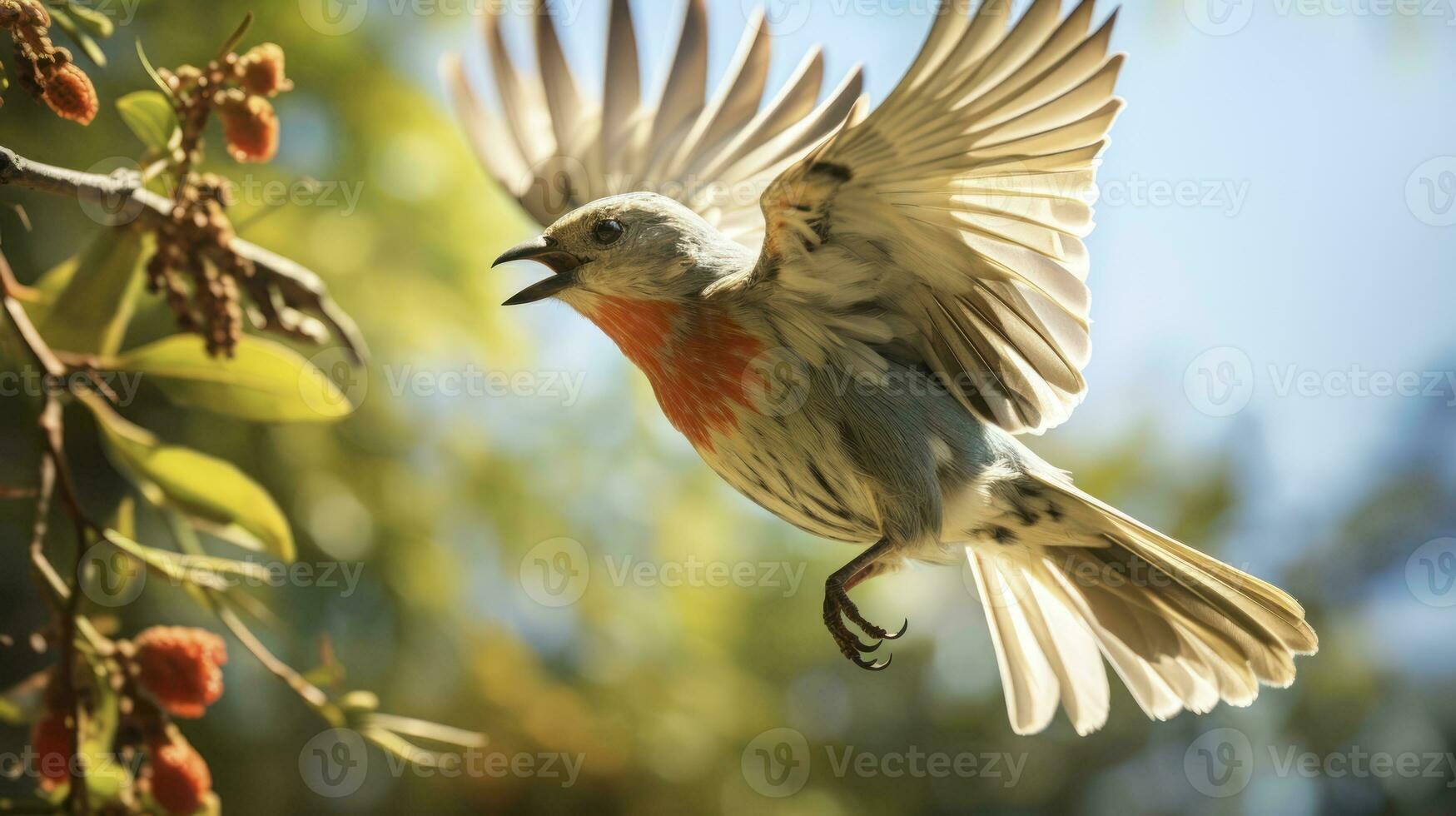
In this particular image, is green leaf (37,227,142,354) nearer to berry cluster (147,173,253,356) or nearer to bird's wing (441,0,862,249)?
berry cluster (147,173,253,356)

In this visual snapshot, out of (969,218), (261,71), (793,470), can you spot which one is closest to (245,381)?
(261,71)

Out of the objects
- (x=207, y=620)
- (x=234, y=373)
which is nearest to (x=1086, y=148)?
(x=234, y=373)

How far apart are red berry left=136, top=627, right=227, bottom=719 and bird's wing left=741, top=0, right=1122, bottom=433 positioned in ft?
2.34

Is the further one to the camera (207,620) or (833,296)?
(207,620)

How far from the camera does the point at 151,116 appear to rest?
1048 millimetres

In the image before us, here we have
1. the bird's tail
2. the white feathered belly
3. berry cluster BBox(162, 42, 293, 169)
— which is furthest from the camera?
the bird's tail

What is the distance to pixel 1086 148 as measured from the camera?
1.11m

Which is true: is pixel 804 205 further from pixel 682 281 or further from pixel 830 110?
pixel 830 110

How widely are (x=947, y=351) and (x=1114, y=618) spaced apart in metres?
0.64

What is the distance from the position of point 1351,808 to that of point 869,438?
1.79 m

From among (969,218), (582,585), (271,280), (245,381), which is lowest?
(582,585)

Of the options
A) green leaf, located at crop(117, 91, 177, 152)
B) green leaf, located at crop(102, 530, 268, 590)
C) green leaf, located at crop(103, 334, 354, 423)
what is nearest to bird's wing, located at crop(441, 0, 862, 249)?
green leaf, located at crop(103, 334, 354, 423)

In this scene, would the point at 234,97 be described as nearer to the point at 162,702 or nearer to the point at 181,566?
the point at 181,566

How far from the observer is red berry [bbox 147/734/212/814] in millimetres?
1093
